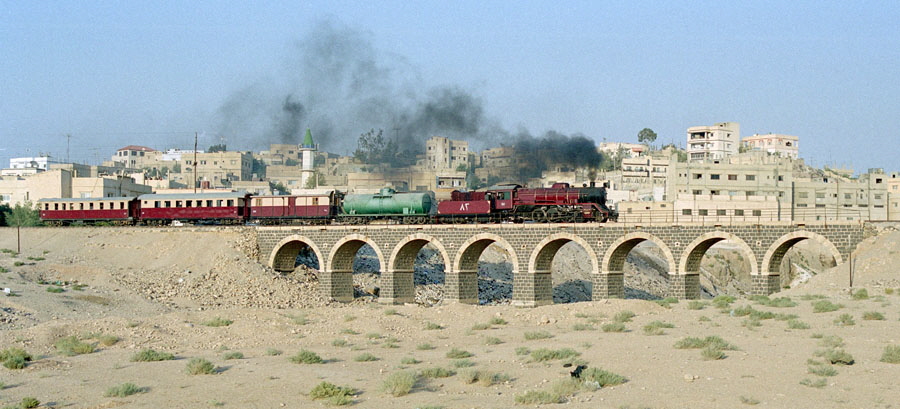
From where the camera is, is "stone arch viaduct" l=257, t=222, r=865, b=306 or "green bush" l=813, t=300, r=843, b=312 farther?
"stone arch viaduct" l=257, t=222, r=865, b=306

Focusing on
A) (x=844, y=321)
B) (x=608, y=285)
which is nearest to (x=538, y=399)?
(x=844, y=321)

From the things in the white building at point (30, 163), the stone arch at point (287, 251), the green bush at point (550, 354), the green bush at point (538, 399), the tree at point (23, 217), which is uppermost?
the white building at point (30, 163)

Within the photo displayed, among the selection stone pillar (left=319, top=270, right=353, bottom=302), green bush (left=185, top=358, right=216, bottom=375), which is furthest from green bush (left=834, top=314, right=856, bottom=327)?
stone pillar (left=319, top=270, right=353, bottom=302)

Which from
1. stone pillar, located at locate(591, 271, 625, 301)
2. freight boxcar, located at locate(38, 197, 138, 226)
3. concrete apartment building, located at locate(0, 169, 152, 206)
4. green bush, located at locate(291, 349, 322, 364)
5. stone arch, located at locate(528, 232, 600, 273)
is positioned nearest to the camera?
green bush, located at locate(291, 349, 322, 364)

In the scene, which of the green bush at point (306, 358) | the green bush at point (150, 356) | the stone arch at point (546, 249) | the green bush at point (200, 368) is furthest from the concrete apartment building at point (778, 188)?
the green bush at point (200, 368)

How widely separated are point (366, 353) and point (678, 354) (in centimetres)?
901

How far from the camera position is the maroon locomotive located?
49.6 m

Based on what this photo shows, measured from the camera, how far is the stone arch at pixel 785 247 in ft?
129

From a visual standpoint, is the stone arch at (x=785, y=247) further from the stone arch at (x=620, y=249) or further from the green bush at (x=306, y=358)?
the green bush at (x=306, y=358)

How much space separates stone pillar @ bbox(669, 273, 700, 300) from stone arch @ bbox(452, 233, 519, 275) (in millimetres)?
8192

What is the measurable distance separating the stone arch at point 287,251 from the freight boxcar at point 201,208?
18.6 feet

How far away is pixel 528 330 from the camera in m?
31.5

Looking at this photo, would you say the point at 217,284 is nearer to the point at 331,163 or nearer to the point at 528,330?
the point at 528,330

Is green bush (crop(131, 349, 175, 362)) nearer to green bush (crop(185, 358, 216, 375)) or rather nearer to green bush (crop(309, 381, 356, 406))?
green bush (crop(185, 358, 216, 375))
